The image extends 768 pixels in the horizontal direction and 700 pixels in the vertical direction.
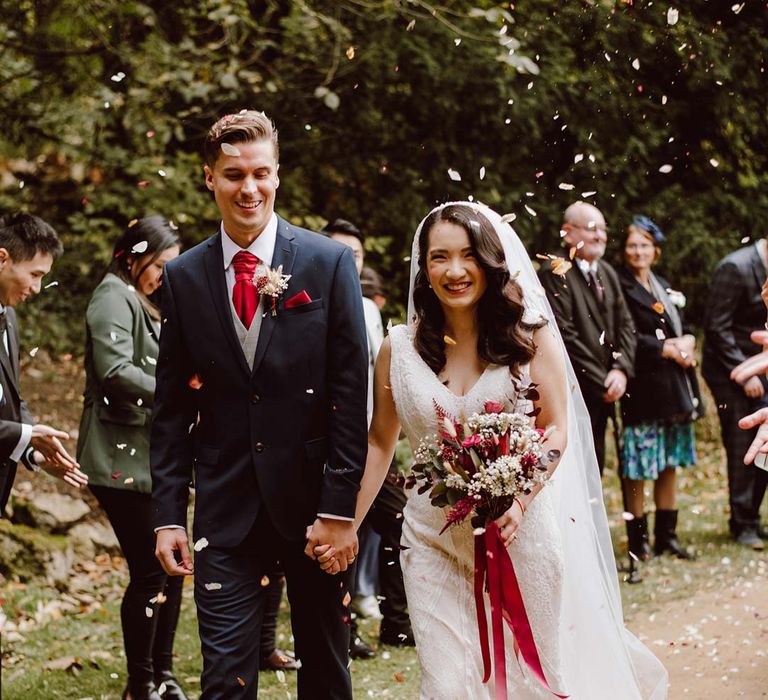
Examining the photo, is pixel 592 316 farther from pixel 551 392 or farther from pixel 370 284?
pixel 551 392

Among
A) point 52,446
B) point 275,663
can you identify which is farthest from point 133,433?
point 275,663

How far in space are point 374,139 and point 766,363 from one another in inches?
294

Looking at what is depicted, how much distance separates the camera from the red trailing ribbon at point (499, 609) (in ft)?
11.0

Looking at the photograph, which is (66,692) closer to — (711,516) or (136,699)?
(136,699)

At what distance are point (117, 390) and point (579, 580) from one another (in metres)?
2.12

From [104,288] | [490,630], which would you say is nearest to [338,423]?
[490,630]

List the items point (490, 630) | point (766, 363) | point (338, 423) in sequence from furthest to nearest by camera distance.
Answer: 1. point (766, 363)
2. point (490, 630)
3. point (338, 423)

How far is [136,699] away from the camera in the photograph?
4.62 metres

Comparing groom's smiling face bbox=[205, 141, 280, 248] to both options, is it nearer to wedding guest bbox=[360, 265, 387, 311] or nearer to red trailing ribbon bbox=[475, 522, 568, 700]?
red trailing ribbon bbox=[475, 522, 568, 700]

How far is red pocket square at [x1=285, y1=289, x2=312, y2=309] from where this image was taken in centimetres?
329

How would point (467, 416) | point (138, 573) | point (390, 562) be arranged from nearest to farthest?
point (467, 416) → point (138, 573) → point (390, 562)

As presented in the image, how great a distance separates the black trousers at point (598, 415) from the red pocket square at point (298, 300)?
12.1 feet

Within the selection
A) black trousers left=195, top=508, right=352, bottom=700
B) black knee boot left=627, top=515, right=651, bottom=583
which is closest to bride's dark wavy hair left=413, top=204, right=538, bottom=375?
black trousers left=195, top=508, right=352, bottom=700

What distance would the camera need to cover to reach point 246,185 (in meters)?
3.29
